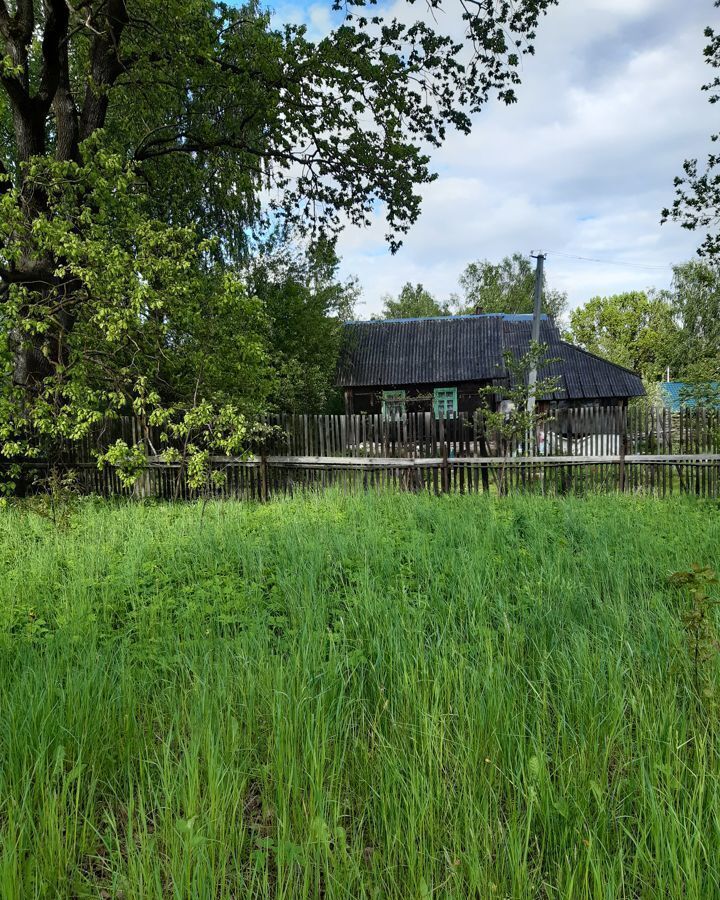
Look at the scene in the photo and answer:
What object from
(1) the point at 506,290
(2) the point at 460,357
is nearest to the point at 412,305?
(1) the point at 506,290

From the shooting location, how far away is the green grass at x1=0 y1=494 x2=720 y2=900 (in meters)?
1.72

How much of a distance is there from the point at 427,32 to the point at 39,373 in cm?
948

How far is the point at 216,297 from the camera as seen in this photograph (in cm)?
942

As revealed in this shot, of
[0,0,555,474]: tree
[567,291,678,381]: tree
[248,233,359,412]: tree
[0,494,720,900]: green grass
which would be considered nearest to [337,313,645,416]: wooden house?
[248,233,359,412]: tree

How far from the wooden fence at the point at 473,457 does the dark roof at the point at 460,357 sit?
58.8ft

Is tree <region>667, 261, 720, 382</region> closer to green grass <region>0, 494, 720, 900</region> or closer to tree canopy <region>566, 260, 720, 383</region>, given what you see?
tree canopy <region>566, 260, 720, 383</region>

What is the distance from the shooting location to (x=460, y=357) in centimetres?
2967

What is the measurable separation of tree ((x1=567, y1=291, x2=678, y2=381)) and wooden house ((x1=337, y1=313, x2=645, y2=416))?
33.0 metres

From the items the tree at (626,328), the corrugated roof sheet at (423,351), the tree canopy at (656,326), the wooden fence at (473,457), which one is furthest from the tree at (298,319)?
the tree at (626,328)

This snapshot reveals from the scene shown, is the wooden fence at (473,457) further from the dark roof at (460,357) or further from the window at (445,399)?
the window at (445,399)

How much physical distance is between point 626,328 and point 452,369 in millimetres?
47790

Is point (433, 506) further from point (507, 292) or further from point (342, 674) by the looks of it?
point (507, 292)

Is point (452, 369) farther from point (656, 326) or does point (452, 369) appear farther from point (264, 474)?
point (656, 326)

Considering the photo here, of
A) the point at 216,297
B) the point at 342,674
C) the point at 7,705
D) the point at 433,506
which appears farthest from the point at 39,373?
the point at 342,674
